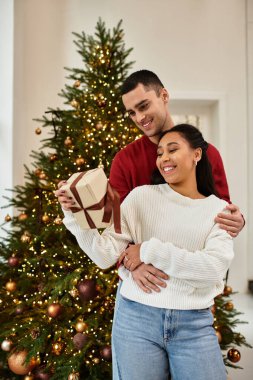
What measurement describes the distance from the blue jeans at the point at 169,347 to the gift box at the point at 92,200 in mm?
302

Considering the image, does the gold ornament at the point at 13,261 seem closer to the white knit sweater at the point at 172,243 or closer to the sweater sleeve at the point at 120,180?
the sweater sleeve at the point at 120,180

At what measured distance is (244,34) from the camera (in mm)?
4723

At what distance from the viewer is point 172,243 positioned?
1.29 meters

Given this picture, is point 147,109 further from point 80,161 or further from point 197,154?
point 80,161

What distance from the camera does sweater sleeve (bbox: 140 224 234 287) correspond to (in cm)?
120

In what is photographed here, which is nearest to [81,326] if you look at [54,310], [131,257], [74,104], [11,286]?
[54,310]

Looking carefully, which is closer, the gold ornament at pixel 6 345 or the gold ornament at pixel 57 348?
the gold ornament at pixel 57 348

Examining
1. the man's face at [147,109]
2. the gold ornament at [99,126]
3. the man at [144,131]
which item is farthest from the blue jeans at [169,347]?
the gold ornament at [99,126]

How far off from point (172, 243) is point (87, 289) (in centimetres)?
95

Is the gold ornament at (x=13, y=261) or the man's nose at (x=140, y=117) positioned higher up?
the man's nose at (x=140, y=117)

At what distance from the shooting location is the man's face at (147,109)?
1660mm

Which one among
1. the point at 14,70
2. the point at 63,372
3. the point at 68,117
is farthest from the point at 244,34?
the point at 63,372

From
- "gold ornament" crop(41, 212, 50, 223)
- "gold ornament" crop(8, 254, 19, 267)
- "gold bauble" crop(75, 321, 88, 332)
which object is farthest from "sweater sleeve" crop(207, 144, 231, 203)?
"gold ornament" crop(8, 254, 19, 267)

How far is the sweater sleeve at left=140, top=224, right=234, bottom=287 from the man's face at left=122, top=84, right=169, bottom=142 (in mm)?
581
